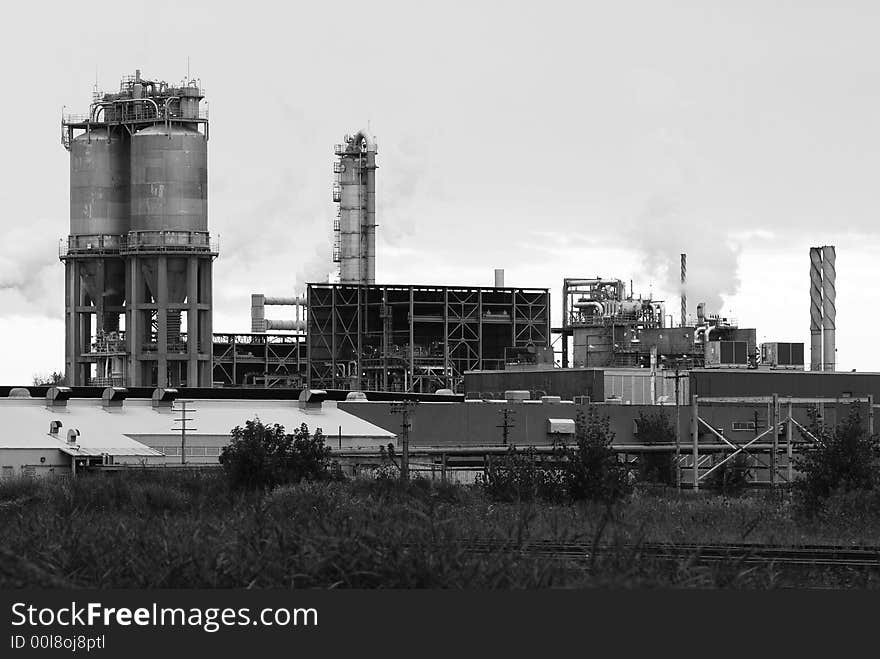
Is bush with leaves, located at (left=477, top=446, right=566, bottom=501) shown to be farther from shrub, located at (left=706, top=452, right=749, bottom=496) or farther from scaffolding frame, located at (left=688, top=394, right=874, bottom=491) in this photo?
scaffolding frame, located at (left=688, top=394, right=874, bottom=491)

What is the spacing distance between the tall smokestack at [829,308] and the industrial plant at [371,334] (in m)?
0.12

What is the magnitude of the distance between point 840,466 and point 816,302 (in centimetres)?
6387

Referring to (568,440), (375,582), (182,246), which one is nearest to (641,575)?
(375,582)

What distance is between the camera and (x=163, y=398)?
8269 centimetres

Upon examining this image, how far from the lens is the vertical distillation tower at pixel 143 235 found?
10900cm

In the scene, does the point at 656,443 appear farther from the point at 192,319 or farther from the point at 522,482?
the point at 192,319

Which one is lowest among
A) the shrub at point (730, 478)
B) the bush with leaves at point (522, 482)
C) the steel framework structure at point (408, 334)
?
the shrub at point (730, 478)

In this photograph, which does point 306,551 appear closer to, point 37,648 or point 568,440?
point 37,648

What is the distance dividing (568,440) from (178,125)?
36.5 meters

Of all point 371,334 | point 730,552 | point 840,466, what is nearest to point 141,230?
point 371,334

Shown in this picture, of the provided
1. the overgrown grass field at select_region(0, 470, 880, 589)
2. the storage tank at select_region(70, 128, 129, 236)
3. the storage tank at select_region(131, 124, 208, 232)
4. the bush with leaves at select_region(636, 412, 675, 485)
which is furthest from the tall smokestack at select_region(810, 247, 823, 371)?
the overgrown grass field at select_region(0, 470, 880, 589)

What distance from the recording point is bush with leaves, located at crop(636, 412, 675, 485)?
78.4m

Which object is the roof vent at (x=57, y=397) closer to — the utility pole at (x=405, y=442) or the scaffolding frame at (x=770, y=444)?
the utility pole at (x=405, y=442)

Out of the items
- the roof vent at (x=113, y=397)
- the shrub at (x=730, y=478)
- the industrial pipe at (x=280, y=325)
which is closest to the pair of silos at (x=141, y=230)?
the industrial pipe at (x=280, y=325)
